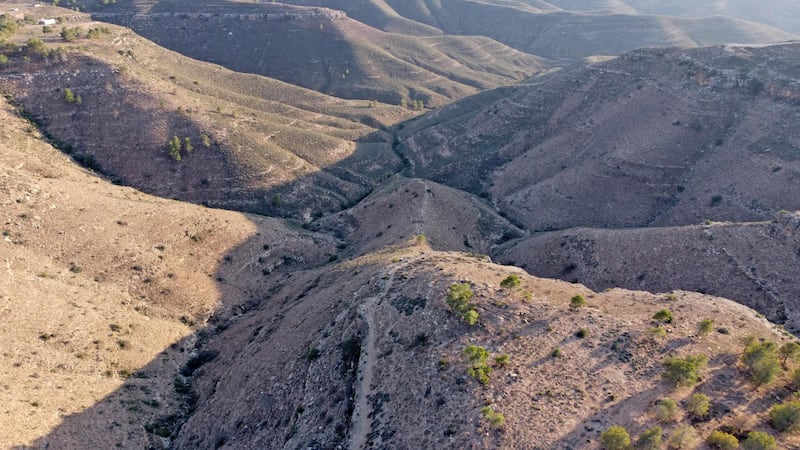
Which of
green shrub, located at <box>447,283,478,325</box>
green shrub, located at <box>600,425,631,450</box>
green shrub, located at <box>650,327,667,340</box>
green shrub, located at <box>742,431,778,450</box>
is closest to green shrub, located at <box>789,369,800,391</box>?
green shrub, located at <box>742,431,778,450</box>

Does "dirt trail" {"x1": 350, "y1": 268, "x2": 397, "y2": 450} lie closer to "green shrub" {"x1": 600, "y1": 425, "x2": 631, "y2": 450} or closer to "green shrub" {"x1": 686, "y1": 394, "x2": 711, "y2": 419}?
"green shrub" {"x1": 600, "y1": 425, "x2": 631, "y2": 450}

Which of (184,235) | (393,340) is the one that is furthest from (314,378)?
(184,235)

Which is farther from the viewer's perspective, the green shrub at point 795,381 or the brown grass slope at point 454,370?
the green shrub at point 795,381

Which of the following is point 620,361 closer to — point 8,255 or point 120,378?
point 120,378

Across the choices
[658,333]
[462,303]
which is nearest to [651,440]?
[658,333]

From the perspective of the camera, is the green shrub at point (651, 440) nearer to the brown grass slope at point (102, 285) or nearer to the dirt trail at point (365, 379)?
the dirt trail at point (365, 379)

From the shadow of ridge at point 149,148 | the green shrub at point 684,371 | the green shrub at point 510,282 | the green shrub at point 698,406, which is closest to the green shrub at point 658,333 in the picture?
the green shrub at point 684,371
